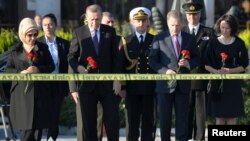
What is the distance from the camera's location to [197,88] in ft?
39.7

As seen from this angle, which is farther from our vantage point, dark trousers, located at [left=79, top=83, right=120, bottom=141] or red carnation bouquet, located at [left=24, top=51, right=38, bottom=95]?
dark trousers, located at [left=79, top=83, right=120, bottom=141]

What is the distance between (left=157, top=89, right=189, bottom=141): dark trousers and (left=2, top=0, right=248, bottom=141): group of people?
0.01 meters

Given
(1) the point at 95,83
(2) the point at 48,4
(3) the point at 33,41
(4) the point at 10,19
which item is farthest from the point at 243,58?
(4) the point at 10,19

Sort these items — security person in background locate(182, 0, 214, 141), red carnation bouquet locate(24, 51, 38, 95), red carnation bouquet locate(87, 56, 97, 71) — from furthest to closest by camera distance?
security person in background locate(182, 0, 214, 141) → red carnation bouquet locate(87, 56, 97, 71) → red carnation bouquet locate(24, 51, 38, 95)

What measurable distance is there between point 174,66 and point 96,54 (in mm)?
1068

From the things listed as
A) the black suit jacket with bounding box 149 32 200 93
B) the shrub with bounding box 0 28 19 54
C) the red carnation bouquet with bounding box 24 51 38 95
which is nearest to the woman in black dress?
the black suit jacket with bounding box 149 32 200 93

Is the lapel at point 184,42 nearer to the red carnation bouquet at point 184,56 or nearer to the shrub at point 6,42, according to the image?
the red carnation bouquet at point 184,56

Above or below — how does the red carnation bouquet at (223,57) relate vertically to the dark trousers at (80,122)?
above

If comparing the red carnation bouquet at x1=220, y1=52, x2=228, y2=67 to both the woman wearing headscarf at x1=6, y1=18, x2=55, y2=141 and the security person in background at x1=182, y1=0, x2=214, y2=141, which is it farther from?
the woman wearing headscarf at x1=6, y1=18, x2=55, y2=141

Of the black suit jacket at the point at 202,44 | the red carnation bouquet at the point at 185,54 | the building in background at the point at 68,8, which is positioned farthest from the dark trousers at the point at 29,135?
the building in background at the point at 68,8

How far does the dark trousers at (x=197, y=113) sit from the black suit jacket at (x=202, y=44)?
0.13 m

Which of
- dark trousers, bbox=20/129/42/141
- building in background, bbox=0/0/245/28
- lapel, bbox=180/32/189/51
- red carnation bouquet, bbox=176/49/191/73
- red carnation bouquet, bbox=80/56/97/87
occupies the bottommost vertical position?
dark trousers, bbox=20/129/42/141

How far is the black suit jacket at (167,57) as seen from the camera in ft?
36.4

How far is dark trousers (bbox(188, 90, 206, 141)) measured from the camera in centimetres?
1218
